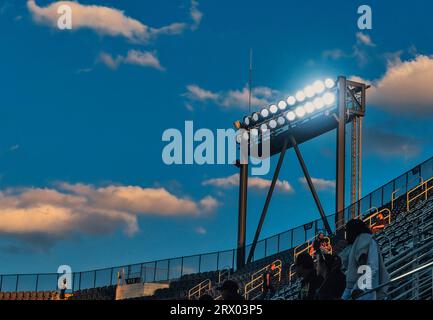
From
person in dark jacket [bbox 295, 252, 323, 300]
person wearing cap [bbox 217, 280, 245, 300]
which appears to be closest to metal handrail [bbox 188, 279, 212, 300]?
person in dark jacket [bbox 295, 252, 323, 300]

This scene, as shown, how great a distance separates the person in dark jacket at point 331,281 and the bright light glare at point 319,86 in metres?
27.9

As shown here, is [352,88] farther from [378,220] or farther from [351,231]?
[351,231]

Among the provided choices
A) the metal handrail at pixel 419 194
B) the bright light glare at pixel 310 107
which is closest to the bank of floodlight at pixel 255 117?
the bright light glare at pixel 310 107

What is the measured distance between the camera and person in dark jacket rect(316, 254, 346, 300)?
7898 millimetres

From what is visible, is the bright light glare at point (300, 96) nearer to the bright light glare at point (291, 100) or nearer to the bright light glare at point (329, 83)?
the bright light glare at point (291, 100)

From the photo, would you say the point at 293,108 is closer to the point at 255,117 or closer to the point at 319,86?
the point at 319,86

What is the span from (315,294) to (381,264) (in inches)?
31.6

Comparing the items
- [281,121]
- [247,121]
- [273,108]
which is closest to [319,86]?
[281,121]

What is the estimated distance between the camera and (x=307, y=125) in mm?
36562

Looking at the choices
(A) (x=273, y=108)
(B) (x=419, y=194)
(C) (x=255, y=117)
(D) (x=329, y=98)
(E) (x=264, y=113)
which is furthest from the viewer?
(C) (x=255, y=117)

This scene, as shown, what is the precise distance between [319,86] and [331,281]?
28.4 metres

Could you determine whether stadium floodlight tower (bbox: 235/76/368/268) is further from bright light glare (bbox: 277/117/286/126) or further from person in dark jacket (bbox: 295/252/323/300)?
person in dark jacket (bbox: 295/252/323/300)

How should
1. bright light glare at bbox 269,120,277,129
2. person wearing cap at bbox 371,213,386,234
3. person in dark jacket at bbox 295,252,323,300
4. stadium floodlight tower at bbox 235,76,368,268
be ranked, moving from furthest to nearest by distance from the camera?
bright light glare at bbox 269,120,277,129
stadium floodlight tower at bbox 235,76,368,268
person wearing cap at bbox 371,213,386,234
person in dark jacket at bbox 295,252,323,300
